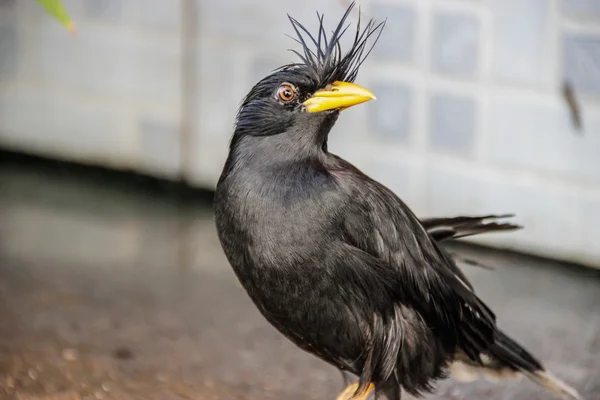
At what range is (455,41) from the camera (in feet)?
10.6

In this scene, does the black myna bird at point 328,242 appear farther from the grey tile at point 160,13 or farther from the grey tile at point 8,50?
the grey tile at point 8,50

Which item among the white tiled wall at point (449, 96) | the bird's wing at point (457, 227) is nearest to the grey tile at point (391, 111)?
the white tiled wall at point (449, 96)

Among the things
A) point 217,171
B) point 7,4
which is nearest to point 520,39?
point 217,171

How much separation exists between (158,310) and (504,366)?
1272 millimetres

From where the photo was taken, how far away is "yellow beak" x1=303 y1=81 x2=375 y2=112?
162 centimetres

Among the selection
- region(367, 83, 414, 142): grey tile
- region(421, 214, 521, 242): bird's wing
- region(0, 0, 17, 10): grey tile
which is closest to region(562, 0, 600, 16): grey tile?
region(367, 83, 414, 142): grey tile

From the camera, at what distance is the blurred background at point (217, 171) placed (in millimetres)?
2701

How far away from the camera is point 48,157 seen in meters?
4.30

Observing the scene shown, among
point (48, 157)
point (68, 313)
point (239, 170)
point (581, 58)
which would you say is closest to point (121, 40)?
point (48, 157)

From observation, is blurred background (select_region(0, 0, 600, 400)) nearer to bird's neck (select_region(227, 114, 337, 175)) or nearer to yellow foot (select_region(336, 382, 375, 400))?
yellow foot (select_region(336, 382, 375, 400))

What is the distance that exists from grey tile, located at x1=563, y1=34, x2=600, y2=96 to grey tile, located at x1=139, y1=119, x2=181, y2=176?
150cm

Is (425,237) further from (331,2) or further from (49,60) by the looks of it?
(49,60)

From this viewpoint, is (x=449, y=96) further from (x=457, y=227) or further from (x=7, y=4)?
(x=7, y=4)

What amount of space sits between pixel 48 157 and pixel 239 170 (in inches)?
109
